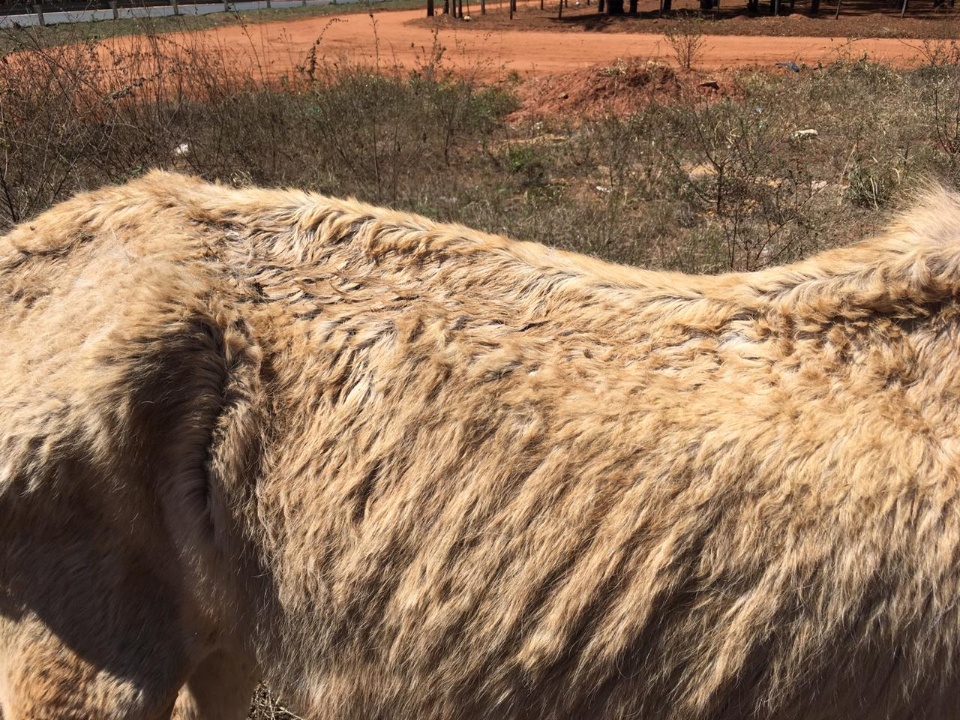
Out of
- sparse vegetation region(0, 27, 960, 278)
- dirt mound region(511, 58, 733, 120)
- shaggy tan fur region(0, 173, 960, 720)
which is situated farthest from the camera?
dirt mound region(511, 58, 733, 120)

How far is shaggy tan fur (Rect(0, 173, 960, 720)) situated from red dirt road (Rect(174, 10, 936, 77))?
1200cm

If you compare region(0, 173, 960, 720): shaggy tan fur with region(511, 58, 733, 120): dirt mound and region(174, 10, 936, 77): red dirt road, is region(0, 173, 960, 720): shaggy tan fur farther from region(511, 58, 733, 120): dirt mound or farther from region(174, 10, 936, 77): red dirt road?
region(174, 10, 936, 77): red dirt road

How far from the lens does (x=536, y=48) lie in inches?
855

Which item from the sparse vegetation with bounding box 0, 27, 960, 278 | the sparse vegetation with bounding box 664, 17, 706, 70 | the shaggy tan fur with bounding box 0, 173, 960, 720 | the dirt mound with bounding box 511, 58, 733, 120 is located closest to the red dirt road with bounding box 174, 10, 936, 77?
the sparse vegetation with bounding box 664, 17, 706, 70

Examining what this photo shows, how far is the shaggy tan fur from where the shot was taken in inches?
65.0

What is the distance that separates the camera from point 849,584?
162 cm

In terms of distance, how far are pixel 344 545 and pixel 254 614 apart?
0.37 metres

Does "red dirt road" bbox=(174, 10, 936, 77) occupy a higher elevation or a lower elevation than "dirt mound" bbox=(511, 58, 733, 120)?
higher

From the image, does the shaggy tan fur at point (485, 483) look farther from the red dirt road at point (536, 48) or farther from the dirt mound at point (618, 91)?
the red dirt road at point (536, 48)

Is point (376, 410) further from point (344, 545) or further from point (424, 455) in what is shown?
point (344, 545)

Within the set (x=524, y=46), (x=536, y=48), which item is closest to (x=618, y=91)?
(x=536, y=48)

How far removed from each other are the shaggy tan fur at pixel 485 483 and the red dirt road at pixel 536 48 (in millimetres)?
12002

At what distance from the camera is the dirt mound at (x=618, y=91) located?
37.2 feet

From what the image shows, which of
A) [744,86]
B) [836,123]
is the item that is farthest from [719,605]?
[744,86]
